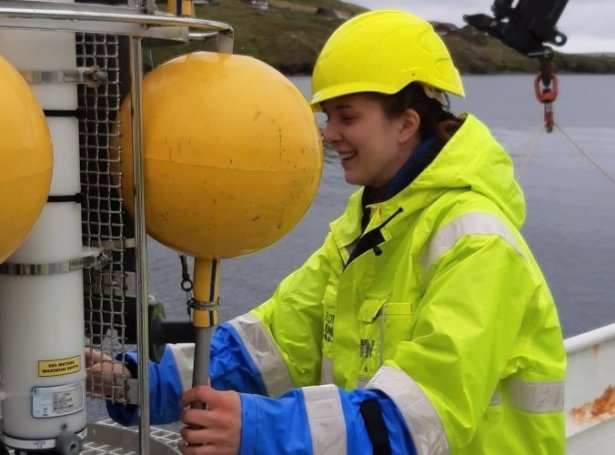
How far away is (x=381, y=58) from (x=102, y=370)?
3.38 feet

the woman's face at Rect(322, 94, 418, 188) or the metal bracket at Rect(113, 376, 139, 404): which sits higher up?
the woman's face at Rect(322, 94, 418, 188)

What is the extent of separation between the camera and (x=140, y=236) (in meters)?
1.81

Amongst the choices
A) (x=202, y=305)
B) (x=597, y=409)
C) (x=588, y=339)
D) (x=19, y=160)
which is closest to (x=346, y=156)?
(x=202, y=305)

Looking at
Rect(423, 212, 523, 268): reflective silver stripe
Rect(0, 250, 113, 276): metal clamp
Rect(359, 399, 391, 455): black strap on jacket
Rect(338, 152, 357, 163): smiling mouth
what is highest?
Rect(338, 152, 357, 163): smiling mouth

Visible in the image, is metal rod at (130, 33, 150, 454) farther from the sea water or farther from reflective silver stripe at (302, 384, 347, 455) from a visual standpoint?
the sea water

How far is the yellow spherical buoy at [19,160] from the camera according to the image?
1.47 m

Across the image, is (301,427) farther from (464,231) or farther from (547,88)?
(547,88)

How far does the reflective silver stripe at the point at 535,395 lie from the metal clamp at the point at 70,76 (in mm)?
1236

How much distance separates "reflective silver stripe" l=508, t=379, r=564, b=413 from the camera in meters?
2.36

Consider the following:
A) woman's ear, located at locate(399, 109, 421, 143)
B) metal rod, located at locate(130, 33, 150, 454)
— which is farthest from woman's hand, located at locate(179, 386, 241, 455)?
woman's ear, located at locate(399, 109, 421, 143)

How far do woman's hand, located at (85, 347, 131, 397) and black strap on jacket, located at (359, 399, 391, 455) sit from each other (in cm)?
50

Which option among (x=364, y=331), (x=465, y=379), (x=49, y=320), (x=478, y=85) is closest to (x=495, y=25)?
(x=364, y=331)

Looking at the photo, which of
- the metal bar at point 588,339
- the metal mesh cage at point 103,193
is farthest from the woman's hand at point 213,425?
the metal bar at point 588,339

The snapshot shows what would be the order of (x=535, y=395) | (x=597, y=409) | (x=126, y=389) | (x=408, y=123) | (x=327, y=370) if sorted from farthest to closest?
(x=597, y=409)
(x=327, y=370)
(x=408, y=123)
(x=535, y=395)
(x=126, y=389)
